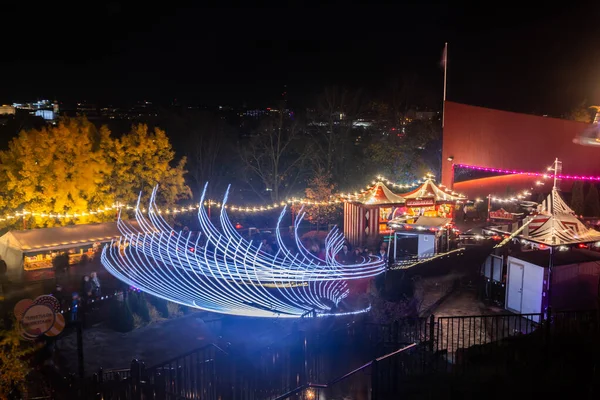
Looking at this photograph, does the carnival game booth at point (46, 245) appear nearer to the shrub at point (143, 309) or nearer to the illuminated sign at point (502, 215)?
the shrub at point (143, 309)

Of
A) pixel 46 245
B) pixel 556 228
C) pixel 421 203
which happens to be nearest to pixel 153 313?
pixel 46 245

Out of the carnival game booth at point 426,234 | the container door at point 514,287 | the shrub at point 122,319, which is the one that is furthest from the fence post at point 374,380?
the carnival game booth at point 426,234

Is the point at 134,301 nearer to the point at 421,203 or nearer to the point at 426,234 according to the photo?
the point at 426,234

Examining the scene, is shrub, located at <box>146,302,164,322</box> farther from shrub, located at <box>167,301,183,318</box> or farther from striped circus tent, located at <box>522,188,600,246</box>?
striped circus tent, located at <box>522,188,600,246</box>

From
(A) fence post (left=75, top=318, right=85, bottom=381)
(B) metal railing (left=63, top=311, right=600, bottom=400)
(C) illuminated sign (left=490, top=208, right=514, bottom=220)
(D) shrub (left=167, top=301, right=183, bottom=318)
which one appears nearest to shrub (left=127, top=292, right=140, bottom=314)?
(D) shrub (left=167, top=301, right=183, bottom=318)

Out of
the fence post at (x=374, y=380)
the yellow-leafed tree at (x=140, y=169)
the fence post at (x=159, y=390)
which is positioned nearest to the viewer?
the fence post at (x=374, y=380)

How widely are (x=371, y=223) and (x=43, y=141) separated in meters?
14.7

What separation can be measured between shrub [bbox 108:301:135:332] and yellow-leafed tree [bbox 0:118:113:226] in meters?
10.2

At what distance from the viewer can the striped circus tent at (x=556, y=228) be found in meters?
12.5

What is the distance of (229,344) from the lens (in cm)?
1020

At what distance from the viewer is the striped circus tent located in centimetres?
1255

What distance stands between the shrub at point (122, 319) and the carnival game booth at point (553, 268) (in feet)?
33.3

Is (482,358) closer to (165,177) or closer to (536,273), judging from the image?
(536,273)

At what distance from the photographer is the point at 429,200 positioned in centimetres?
2256
